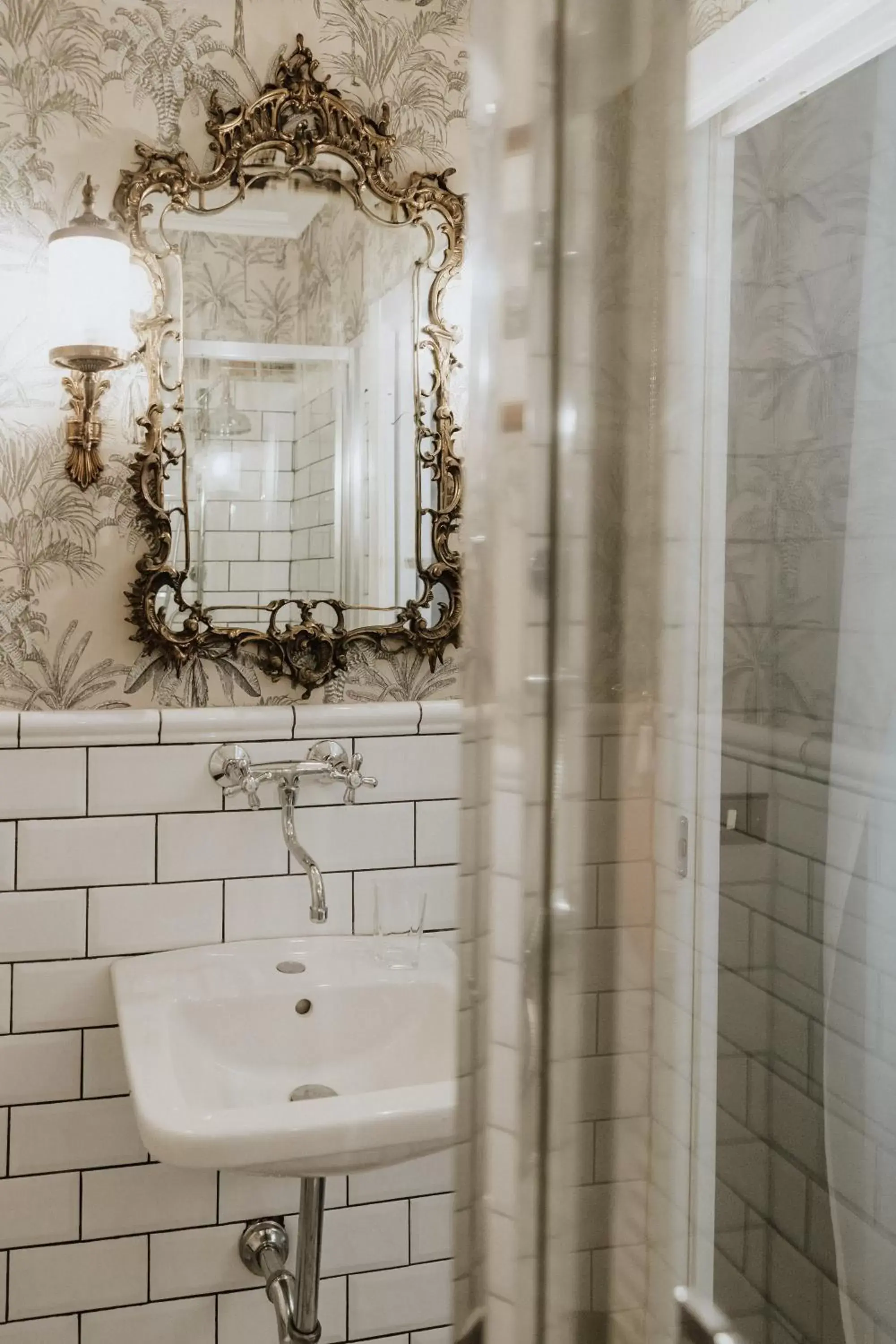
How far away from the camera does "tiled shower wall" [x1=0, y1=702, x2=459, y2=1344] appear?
1.61 metres

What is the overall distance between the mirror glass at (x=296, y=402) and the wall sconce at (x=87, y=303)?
3.6 inches

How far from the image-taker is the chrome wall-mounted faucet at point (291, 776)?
1.62m

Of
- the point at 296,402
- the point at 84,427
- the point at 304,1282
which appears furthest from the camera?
the point at 296,402

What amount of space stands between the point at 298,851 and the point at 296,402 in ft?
2.19

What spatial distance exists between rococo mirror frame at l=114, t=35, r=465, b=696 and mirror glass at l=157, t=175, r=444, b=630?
12 millimetres

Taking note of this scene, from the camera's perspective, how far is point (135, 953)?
1.66 meters

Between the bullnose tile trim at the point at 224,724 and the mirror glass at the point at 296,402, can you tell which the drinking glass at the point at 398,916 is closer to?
the bullnose tile trim at the point at 224,724

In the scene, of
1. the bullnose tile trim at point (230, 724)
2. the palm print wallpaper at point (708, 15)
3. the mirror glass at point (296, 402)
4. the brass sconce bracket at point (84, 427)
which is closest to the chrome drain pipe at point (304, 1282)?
the bullnose tile trim at point (230, 724)

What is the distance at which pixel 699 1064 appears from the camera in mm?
296

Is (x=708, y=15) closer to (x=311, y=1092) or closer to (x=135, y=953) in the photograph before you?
(x=311, y=1092)

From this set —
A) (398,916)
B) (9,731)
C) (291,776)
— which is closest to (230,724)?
(291,776)

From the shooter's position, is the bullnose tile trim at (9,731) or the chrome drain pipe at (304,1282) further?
the bullnose tile trim at (9,731)

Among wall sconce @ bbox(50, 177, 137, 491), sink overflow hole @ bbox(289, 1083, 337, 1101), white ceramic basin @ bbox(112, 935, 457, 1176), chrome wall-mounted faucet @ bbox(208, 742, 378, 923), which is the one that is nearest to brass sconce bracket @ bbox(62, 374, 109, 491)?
wall sconce @ bbox(50, 177, 137, 491)

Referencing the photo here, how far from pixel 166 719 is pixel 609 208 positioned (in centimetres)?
143
